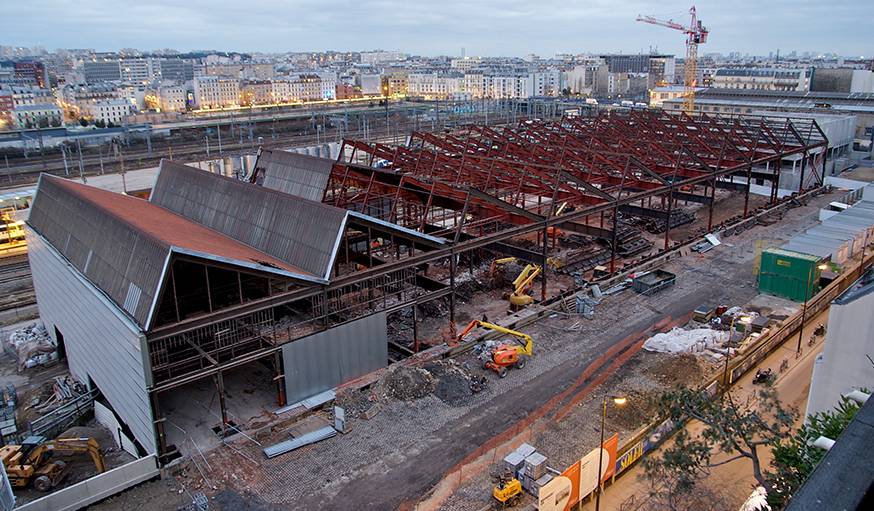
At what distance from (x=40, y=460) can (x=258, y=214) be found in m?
12.9

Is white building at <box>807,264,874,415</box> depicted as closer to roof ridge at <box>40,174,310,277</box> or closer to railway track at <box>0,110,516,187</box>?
roof ridge at <box>40,174,310,277</box>

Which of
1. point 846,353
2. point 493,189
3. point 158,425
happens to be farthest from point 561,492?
point 493,189

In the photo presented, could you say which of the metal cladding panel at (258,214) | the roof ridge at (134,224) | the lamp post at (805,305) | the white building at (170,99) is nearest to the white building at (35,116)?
the white building at (170,99)

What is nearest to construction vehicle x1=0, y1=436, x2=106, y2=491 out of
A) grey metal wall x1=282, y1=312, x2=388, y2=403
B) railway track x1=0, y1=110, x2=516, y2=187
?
grey metal wall x1=282, y1=312, x2=388, y2=403

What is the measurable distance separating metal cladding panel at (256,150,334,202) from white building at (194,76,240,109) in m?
130

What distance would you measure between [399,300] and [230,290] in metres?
7.99

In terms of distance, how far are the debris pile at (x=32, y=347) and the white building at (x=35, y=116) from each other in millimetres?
108159

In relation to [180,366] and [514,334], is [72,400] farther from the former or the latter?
[514,334]

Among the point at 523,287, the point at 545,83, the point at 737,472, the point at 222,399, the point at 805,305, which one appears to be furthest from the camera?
the point at 545,83

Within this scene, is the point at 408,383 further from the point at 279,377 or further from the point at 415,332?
the point at 279,377

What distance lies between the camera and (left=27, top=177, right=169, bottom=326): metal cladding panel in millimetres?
20953

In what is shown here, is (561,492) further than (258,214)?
No

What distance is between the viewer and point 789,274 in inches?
1314

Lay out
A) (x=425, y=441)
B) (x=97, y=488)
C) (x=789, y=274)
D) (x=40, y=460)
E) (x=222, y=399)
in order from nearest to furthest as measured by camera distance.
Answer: (x=97, y=488)
(x=40, y=460)
(x=425, y=441)
(x=222, y=399)
(x=789, y=274)
